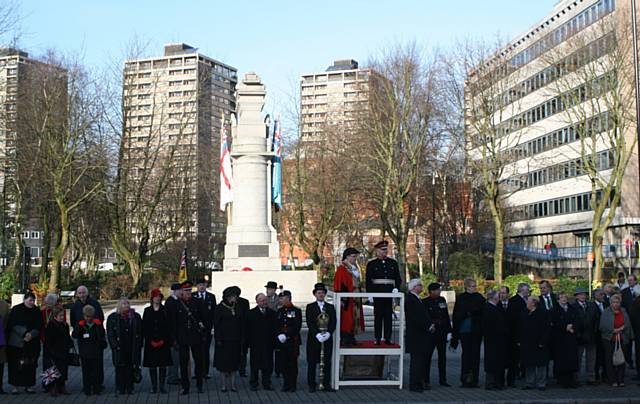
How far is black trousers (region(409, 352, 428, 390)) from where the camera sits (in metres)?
14.2

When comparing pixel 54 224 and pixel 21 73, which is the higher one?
pixel 21 73

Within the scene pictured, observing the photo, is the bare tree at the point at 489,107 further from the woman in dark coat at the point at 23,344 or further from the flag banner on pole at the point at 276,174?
the woman in dark coat at the point at 23,344

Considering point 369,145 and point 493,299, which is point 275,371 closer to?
point 493,299

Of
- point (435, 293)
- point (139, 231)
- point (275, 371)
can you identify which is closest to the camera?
point (435, 293)

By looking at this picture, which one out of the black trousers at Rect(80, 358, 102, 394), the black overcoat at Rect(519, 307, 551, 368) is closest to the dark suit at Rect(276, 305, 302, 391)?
the black trousers at Rect(80, 358, 102, 394)

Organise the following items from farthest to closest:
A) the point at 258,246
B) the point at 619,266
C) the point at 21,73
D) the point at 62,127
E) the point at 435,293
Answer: the point at 619,266, the point at 21,73, the point at 62,127, the point at 258,246, the point at 435,293

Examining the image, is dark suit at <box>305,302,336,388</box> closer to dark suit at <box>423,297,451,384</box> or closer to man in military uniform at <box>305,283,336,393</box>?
man in military uniform at <box>305,283,336,393</box>

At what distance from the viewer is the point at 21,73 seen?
4603cm

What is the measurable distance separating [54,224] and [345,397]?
126 feet

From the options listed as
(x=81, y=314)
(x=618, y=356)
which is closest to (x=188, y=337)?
(x=81, y=314)

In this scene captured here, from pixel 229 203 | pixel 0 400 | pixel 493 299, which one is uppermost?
pixel 229 203

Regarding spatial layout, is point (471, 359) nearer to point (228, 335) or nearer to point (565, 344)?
point (565, 344)

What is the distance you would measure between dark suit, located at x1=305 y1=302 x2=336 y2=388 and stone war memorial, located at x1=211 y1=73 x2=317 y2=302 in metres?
16.6

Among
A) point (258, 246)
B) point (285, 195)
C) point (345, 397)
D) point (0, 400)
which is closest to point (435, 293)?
point (345, 397)
